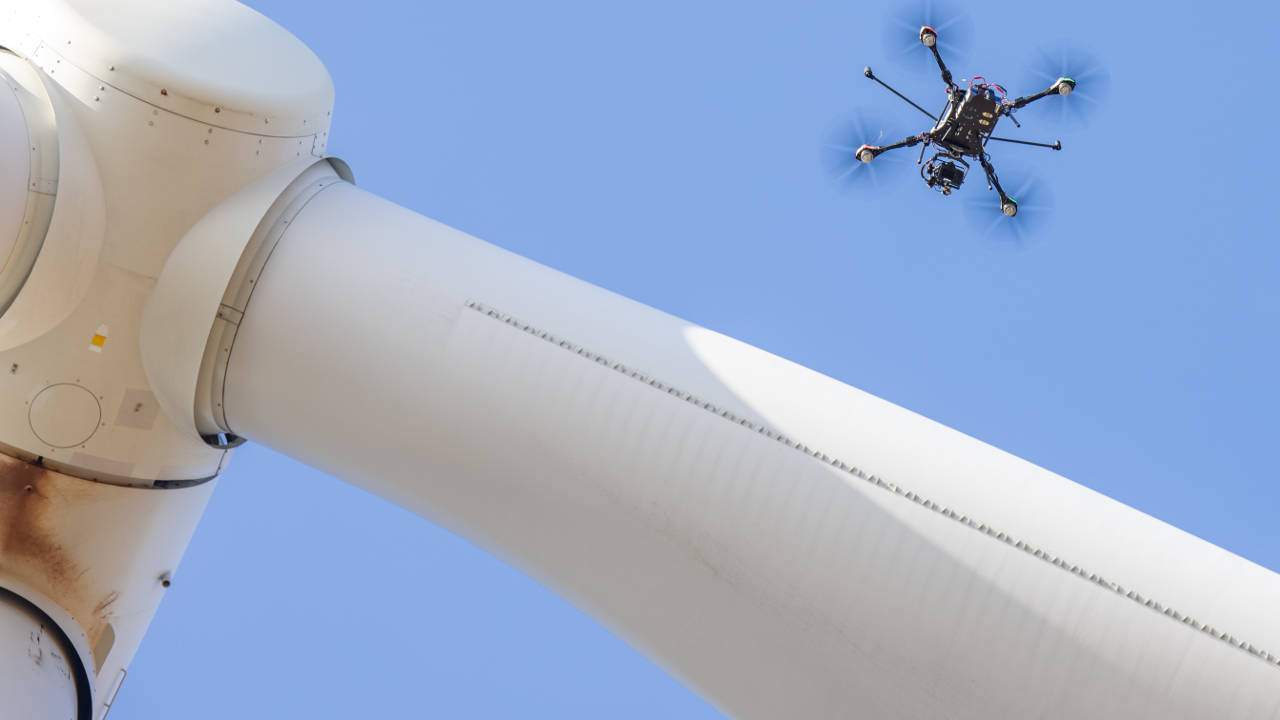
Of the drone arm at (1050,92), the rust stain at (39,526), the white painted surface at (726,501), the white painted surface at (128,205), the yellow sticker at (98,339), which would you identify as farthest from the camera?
the drone arm at (1050,92)

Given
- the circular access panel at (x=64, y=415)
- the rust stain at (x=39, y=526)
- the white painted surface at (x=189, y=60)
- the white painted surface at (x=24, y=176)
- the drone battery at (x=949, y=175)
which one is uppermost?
the drone battery at (x=949, y=175)

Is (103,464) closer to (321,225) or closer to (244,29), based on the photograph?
(321,225)

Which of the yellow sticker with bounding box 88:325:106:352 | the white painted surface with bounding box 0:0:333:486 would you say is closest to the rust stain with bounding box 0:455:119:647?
the white painted surface with bounding box 0:0:333:486

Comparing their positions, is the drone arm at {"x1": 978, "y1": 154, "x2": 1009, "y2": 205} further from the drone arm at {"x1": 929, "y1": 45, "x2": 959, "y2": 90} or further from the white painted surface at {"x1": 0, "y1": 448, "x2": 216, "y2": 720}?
the white painted surface at {"x1": 0, "y1": 448, "x2": 216, "y2": 720}

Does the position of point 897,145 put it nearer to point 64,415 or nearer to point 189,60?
point 189,60

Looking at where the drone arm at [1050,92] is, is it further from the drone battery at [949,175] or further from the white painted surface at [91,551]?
the white painted surface at [91,551]

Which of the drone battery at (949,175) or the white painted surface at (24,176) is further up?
the drone battery at (949,175)

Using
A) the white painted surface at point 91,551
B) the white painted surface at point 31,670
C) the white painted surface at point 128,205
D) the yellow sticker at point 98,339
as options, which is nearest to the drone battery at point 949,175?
the white painted surface at point 128,205

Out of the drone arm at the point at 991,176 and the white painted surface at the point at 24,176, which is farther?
the drone arm at the point at 991,176

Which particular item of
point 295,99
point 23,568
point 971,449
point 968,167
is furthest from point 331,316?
point 968,167
